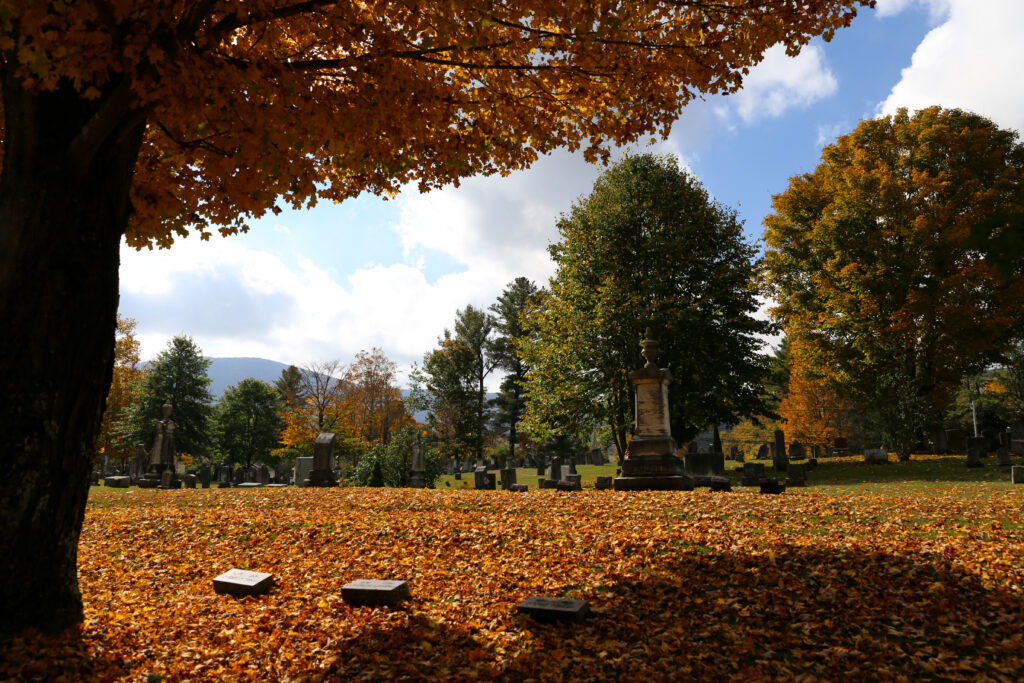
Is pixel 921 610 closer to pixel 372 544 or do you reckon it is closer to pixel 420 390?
pixel 372 544

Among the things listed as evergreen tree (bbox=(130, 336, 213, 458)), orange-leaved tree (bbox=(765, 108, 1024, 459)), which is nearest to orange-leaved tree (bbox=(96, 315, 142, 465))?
evergreen tree (bbox=(130, 336, 213, 458))

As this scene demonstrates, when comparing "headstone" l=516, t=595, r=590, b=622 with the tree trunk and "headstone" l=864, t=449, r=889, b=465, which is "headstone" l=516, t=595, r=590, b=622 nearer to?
the tree trunk

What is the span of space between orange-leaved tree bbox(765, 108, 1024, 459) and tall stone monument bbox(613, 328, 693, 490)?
10.9 meters

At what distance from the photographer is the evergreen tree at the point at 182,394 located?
39.4 meters

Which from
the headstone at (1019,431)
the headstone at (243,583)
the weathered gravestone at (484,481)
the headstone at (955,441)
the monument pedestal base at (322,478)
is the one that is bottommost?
the weathered gravestone at (484,481)

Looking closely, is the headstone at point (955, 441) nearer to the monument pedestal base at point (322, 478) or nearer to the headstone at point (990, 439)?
the headstone at point (990, 439)

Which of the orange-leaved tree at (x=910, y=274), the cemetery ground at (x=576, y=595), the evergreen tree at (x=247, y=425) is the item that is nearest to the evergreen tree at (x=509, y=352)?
the evergreen tree at (x=247, y=425)

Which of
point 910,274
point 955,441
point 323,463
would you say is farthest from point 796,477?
point 955,441

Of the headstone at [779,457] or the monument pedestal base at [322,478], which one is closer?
the monument pedestal base at [322,478]

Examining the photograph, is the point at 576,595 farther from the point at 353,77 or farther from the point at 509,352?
the point at 509,352

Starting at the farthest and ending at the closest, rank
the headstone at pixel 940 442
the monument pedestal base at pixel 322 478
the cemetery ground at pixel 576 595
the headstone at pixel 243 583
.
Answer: the headstone at pixel 940 442
the monument pedestal base at pixel 322 478
the headstone at pixel 243 583
the cemetery ground at pixel 576 595

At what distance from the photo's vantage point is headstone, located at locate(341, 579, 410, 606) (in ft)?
17.4

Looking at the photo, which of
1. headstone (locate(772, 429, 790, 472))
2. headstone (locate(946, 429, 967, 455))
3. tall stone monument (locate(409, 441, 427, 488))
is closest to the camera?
tall stone monument (locate(409, 441, 427, 488))

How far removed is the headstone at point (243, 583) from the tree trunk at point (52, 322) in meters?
1.68
